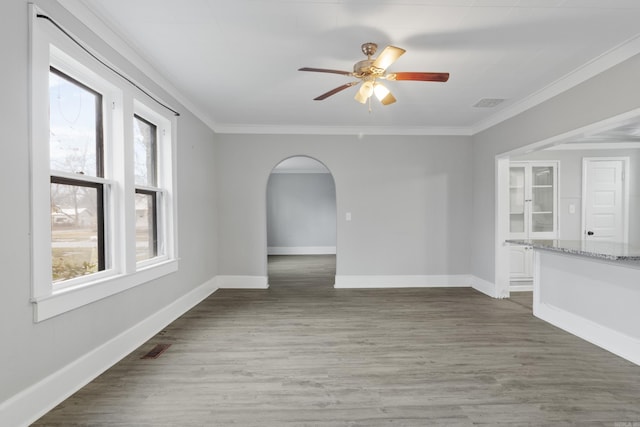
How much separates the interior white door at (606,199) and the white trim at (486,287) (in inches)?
84.3

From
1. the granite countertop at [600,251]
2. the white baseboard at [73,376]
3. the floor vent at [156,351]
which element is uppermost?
the granite countertop at [600,251]

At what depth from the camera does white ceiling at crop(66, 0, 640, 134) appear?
2213 mm

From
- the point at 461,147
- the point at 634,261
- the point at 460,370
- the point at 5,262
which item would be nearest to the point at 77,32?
the point at 5,262

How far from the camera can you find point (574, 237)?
5352 mm

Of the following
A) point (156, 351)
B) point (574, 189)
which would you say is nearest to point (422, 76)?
point (156, 351)

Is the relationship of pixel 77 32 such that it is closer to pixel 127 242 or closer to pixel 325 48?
pixel 127 242

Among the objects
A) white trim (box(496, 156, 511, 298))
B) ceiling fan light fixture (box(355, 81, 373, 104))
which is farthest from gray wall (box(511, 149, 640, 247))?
ceiling fan light fixture (box(355, 81, 373, 104))

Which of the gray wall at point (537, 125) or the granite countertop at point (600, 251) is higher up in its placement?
the gray wall at point (537, 125)

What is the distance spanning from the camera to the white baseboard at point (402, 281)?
529cm

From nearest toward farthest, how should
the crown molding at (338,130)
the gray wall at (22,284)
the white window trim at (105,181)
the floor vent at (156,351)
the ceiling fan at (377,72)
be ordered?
1. the gray wall at (22,284)
2. the white window trim at (105,181)
3. the ceiling fan at (377,72)
4. the floor vent at (156,351)
5. the crown molding at (338,130)

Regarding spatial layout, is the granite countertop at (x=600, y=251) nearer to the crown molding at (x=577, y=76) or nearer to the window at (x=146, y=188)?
the crown molding at (x=577, y=76)

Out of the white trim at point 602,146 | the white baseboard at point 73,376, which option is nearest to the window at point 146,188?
the white baseboard at point 73,376

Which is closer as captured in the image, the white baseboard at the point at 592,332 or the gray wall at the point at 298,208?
the white baseboard at the point at 592,332

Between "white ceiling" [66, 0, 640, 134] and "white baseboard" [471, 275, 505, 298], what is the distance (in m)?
2.48
